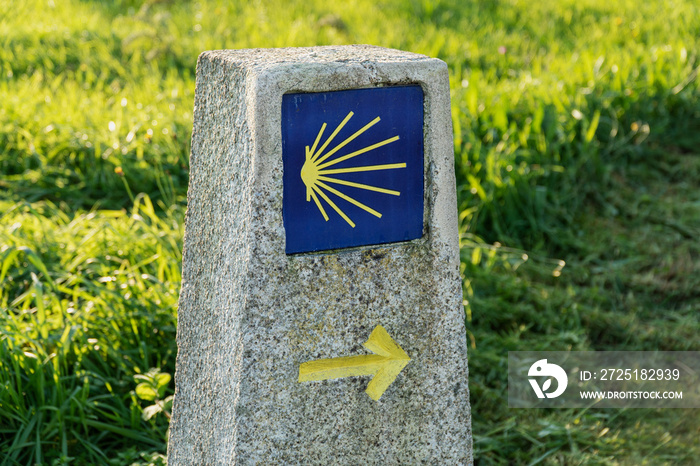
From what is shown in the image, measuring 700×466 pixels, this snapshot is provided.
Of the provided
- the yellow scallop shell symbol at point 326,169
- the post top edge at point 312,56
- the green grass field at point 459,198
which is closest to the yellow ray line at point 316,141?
the yellow scallop shell symbol at point 326,169

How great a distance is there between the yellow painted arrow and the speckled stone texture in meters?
0.01

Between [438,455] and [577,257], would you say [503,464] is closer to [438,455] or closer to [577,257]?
[438,455]

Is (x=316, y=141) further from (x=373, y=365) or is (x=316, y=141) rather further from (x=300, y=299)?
(x=373, y=365)

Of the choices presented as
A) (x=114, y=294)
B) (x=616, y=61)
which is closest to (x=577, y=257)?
(x=616, y=61)

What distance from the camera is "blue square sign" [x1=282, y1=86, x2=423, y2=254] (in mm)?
1378

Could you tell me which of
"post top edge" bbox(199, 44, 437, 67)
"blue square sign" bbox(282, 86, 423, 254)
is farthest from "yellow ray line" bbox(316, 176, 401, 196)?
"post top edge" bbox(199, 44, 437, 67)

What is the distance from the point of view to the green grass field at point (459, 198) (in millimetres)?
2070

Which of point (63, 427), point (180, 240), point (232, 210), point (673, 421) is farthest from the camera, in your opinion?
point (180, 240)

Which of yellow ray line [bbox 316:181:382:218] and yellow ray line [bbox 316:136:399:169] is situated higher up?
yellow ray line [bbox 316:136:399:169]

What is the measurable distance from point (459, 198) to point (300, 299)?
1.90m

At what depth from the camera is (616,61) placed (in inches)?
164

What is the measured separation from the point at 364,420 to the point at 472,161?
2.00 m

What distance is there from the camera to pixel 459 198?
3211 millimetres

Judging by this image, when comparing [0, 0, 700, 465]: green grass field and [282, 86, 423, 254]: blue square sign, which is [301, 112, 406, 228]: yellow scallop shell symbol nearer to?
[282, 86, 423, 254]: blue square sign
